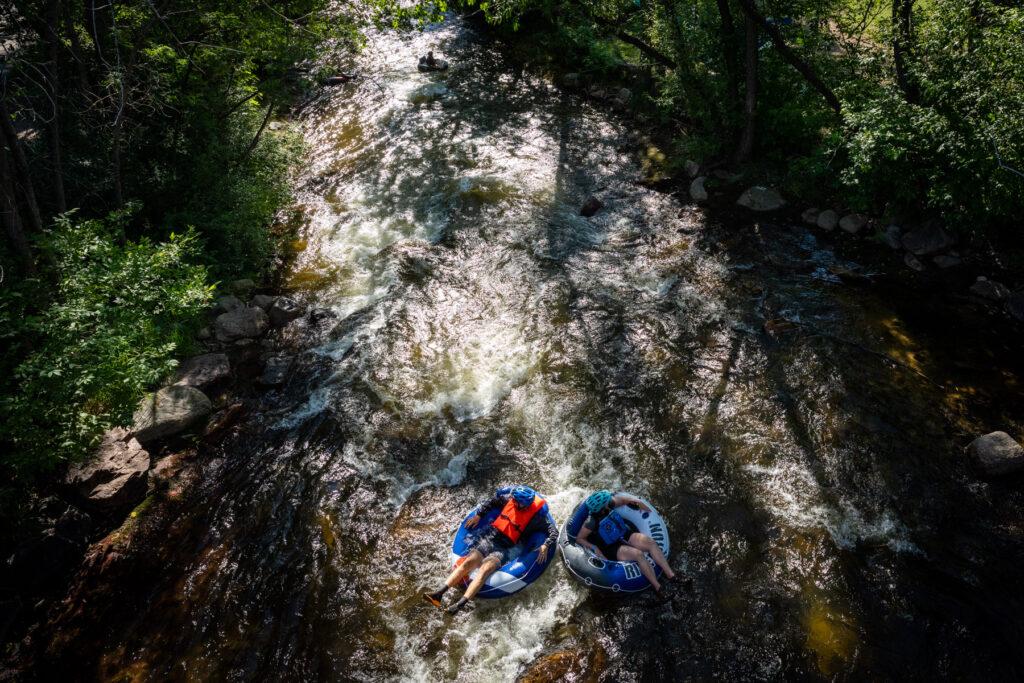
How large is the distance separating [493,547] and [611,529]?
5.04ft

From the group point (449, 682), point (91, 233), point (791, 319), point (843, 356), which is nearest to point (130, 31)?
point (91, 233)

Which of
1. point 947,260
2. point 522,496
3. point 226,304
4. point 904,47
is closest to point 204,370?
point 226,304

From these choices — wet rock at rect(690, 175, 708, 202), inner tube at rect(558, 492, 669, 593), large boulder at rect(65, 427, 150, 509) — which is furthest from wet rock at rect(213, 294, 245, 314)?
wet rock at rect(690, 175, 708, 202)

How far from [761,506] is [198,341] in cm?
990

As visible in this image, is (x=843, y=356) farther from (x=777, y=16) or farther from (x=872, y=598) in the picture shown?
(x=777, y=16)

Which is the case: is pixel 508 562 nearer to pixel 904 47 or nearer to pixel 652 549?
pixel 652 549

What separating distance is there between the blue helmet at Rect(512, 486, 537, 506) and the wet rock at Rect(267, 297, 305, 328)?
621cm

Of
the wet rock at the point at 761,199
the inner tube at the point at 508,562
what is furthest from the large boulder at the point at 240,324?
the wet rock at the point at 761,199

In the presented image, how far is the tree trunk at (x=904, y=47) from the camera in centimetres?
1021

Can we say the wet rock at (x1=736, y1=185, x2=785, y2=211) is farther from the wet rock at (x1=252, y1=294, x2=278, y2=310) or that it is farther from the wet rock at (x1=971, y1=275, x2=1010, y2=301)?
the wet rock at (x1=252, y1=294, x2=278, y2=310)

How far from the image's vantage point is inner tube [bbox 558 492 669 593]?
21.1 feet

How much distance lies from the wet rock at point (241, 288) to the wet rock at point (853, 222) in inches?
505

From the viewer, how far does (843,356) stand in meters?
8.87

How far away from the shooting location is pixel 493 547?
6836mm
